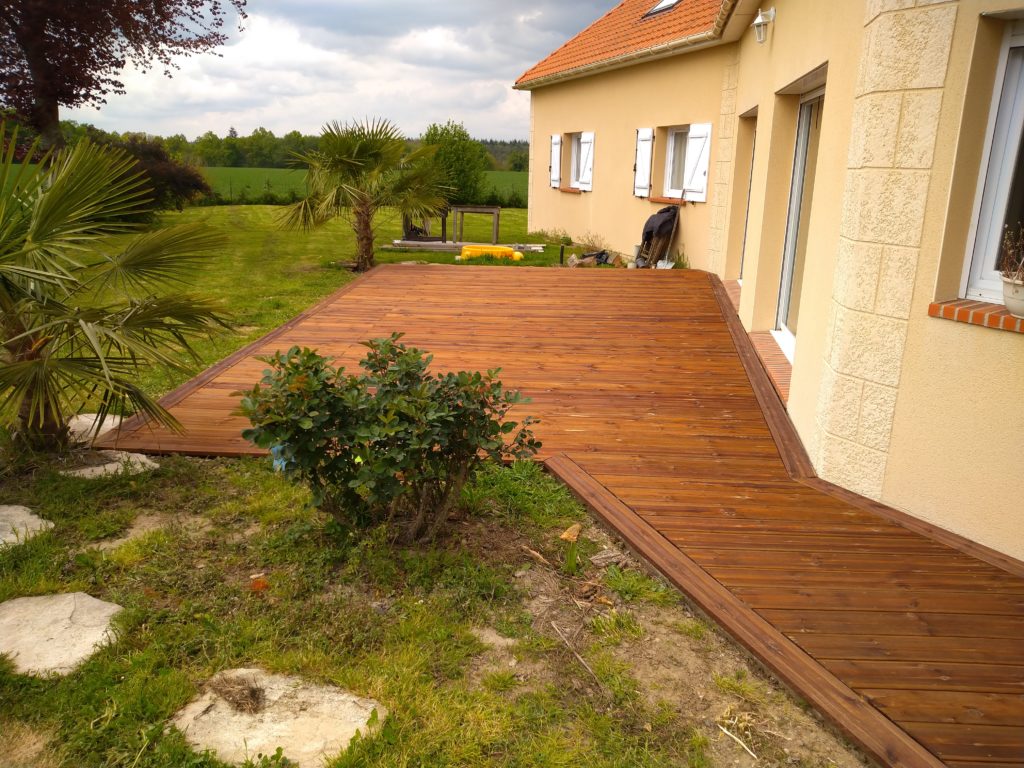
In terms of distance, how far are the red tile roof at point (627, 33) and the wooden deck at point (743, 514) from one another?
4.22 metres

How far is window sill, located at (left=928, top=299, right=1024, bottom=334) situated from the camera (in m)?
3.25

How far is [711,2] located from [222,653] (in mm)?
11081

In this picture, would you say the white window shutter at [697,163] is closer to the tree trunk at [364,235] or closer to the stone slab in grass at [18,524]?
the tree trunk at [364,235]

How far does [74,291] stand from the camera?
4113 mm

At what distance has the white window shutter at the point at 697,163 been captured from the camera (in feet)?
33.3

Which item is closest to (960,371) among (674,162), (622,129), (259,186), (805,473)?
(805,473)

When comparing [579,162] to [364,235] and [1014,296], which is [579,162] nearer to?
[364,235]

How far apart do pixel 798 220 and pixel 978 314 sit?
3.64 meters

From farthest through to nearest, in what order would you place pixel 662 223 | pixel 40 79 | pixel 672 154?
1. pixel 40 79
2. pixel 672 154
3. pixel 662 223

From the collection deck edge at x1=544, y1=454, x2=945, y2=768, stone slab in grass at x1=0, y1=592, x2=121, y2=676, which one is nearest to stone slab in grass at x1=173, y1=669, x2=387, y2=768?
stone slab in grass at x1=0, y1=592, x2=121, y2=676

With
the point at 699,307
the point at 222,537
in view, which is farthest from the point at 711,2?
A: the point at 222,537

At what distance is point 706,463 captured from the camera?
4.55m

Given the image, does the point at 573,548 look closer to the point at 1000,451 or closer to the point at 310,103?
the point at 1000,451

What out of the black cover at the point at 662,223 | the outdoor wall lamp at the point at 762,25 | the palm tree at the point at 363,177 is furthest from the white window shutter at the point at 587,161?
the outdoor wall lamp at the point at 762,25
